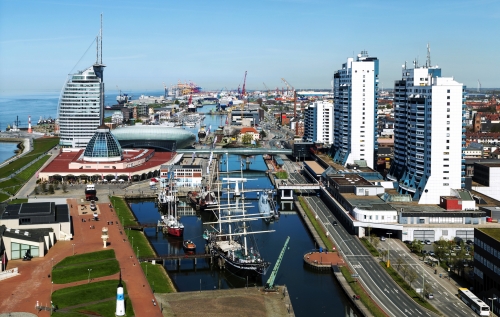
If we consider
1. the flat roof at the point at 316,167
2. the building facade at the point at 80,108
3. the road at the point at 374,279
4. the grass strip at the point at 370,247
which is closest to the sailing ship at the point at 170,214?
the road at the point at 374,279

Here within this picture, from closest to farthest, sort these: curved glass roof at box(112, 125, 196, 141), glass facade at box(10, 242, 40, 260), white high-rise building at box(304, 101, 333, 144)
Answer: glass facade at box(10, 242, 40, 260) → white high-rise building at box(304, 101, 333, 144) → curved glass roof at box(112, 125, 196, 141)

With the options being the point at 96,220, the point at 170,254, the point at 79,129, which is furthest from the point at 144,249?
the point at 79,129

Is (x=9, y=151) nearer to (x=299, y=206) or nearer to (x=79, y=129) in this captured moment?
(x=79, y=129)

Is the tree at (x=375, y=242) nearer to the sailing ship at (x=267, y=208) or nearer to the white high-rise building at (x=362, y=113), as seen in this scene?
A: the sailing ship at (x=267, y=208)

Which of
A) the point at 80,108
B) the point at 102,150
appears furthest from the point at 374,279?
the point at 80,108

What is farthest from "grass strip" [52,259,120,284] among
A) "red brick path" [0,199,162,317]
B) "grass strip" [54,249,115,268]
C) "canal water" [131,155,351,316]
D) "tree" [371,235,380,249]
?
"tree" [371,235,380,249]

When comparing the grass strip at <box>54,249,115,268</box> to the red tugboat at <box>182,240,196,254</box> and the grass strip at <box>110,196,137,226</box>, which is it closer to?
the red tugboat at <box>182,240,196,254</box>
